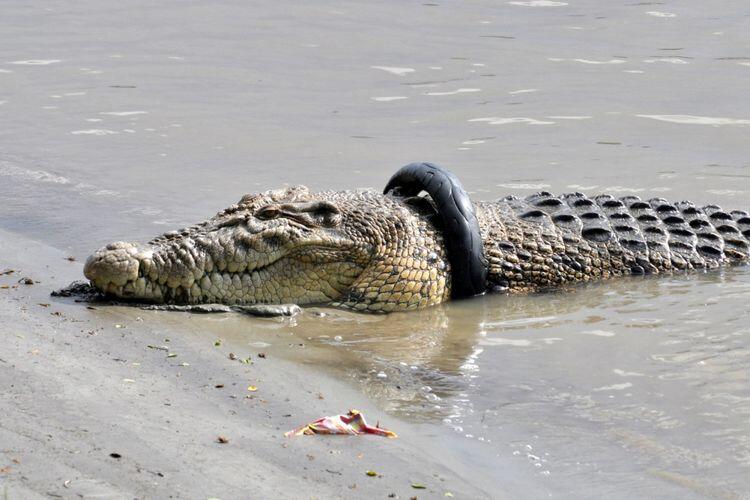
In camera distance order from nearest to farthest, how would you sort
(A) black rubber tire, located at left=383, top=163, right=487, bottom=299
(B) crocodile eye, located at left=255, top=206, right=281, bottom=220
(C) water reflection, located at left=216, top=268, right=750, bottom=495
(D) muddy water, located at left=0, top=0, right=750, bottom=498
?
(C) water reflection, located at left=216, top=268, right=750, bottom=495 < (D) muddy water, located at left=0, top=0, right=750, bottom=498 < (B) crocodile eye, located at left=255, top=206, right=281, bottom=220 < (A) black rubber tire, located at left=383, top=163, right=487, bottom=299

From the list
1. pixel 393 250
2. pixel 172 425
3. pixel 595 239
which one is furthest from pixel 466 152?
pixel 172 425

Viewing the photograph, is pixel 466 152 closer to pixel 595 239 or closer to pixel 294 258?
pixel 595 239

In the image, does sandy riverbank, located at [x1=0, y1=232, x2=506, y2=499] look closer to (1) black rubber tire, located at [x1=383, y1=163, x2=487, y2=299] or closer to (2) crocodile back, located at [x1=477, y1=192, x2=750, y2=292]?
(1) black rubber tire, located at [x1=383, y1=163, x2=487, y2=299]

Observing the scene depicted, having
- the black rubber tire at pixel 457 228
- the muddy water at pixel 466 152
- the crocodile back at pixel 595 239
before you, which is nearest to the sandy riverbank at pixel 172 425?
the muddy water at pixel 466 152

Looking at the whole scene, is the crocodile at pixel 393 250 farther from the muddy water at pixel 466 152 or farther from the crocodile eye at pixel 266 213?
the muddy water at pixel 466 152

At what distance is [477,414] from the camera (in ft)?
19.0

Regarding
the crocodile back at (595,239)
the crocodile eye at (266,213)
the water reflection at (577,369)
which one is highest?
the crocodile eye at (266,213)

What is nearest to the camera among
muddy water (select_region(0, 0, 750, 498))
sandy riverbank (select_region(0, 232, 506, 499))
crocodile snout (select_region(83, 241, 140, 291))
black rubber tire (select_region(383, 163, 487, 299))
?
sandy riverbank (select_region(0, 232, 506, 499))

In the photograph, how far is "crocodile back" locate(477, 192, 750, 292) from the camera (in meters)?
8.36

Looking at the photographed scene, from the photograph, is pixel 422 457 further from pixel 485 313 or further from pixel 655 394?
pixel 485 313

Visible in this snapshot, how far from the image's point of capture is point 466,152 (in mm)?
12562

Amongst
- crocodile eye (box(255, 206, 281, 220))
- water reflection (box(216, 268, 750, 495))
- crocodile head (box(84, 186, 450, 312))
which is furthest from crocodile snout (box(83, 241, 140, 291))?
crocodile eye (box(255, 206, 281, 220))

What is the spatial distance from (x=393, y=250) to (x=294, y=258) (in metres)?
0.66

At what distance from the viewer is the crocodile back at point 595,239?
8359mm
